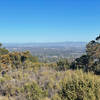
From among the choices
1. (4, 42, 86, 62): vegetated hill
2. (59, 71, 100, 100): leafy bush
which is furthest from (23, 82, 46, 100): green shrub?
(4, 42, 86, 62): vegetated hill

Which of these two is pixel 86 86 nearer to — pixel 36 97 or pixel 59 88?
pixel 59 88

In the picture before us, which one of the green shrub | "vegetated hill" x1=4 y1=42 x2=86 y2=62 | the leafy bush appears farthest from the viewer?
"vegetated hill" x1=4 y1=42 x2=86 y2=62

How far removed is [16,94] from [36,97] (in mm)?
990

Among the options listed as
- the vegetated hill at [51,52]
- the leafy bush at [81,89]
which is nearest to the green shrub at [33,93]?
the leafy bush at [81,89]

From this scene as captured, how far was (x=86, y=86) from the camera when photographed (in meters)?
3.41

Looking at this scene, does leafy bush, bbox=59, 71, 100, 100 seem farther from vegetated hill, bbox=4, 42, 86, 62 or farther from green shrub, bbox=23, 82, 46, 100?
vegetated hill, bbox=4, 42, 86, 62

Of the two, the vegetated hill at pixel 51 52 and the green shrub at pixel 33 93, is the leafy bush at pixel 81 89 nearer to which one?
the green shrub at pixel 33 93

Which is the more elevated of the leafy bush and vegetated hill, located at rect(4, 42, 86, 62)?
the leafy bush

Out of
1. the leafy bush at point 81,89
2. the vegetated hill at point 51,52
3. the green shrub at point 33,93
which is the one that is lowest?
the vegetated hill at point 51,52

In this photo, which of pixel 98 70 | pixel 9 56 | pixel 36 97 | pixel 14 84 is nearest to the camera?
pixel 36 97

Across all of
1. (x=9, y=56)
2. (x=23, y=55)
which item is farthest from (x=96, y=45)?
(x=9, y=56)

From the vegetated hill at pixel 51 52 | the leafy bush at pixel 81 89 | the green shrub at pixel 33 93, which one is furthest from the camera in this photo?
the vegetated hill at pixel 51 52

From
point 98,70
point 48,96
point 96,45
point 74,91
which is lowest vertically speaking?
point 98,70

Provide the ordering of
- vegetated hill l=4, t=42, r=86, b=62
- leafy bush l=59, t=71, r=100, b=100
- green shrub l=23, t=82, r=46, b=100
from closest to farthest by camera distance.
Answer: leafy bush l=59, t=71, r=100, b=100 → green shrub l=23, t=82, r=46, b=100 → vegetated hill l=4, t=42, r=86, b=62
